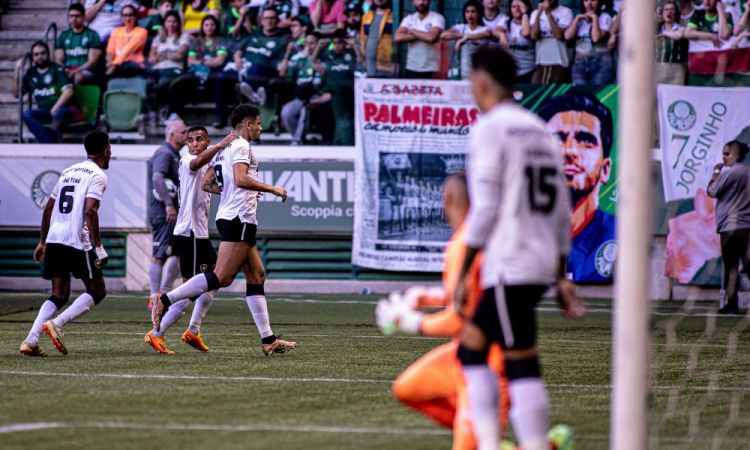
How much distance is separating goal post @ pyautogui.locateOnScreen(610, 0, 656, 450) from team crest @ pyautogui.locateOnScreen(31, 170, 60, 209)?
16245 mm

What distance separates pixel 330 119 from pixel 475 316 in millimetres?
14976

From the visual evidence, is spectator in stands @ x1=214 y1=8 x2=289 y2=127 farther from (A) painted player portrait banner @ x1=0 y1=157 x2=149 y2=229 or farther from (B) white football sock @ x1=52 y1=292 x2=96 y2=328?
(B) white football sock @ x1=52 y1=292 x2=96 y2=328

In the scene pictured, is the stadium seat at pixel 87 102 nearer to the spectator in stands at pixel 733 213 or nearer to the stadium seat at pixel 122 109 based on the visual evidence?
the stadium seat at pixel 122 109

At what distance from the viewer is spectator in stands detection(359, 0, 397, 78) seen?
19.5 metres

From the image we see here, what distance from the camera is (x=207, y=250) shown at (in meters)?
11.7

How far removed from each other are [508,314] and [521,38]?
15280 millimetres

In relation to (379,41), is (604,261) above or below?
below

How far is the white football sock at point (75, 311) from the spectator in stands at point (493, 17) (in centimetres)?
1116

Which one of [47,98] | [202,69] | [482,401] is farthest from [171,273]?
[482,401]

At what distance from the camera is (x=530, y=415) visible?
464cm

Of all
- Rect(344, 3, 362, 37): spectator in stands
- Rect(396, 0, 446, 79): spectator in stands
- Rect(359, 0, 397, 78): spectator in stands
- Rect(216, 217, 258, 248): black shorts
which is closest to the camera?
Rect(216, 217, 258, 248): black shorts

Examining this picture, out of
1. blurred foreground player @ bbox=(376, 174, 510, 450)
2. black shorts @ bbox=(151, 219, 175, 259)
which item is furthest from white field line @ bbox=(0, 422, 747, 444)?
black shorts @ bbox=(151, 219, 175, 259)

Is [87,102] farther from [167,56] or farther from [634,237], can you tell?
[634,237]

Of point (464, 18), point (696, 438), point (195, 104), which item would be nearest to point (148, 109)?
point (195, 104)
